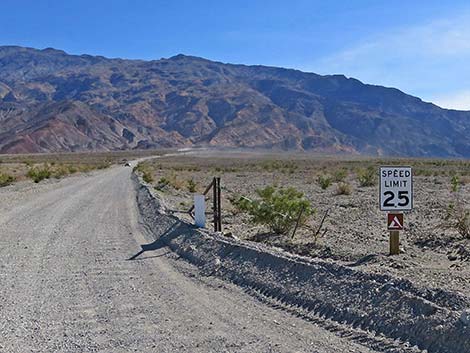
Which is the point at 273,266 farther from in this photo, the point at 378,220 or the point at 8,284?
the point at 378,220

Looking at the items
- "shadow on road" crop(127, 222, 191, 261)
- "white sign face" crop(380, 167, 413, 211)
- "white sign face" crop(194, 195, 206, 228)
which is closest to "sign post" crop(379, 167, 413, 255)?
"white sign face" crop(380, 167, 413, 211)

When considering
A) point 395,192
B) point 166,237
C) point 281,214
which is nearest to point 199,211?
point 166,237

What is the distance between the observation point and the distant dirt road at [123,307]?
741 centimetres

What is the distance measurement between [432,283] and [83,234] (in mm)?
10364

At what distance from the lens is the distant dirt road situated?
7.41 metres

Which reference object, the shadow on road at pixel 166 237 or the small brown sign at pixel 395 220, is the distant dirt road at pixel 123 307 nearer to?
the shadow on road at pixel 166 237

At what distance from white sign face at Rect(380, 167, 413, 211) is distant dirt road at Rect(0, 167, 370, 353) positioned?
3.40 metres

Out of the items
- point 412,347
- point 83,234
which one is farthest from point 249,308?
point 83,234

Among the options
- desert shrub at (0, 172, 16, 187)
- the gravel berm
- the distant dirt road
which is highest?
the gravel berm

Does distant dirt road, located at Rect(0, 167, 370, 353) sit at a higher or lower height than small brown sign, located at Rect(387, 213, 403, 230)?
lower

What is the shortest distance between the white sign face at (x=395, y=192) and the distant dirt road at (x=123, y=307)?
3403mm

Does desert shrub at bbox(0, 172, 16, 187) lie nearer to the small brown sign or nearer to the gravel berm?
the gravel berm

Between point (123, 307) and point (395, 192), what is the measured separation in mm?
5482

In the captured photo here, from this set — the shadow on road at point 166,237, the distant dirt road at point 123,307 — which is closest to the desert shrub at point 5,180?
the distant dirt road at point 123,307
